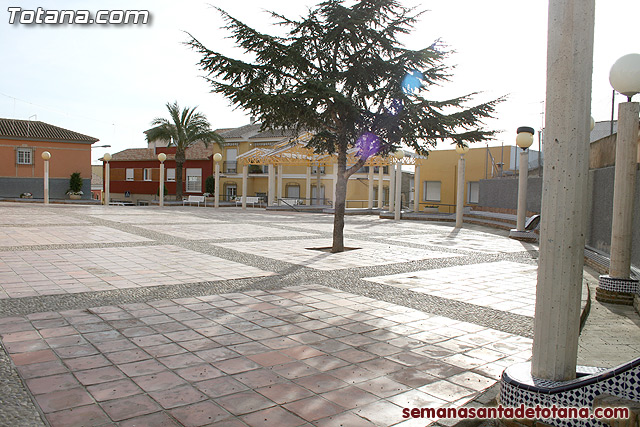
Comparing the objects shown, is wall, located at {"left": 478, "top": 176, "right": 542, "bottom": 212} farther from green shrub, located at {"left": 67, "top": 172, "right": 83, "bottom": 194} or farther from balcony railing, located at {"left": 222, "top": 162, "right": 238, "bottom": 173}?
green shrub, located at {"left": 67, "top": 172, "right": 83, "bottom": 194}

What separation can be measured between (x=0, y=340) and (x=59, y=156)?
131 ft

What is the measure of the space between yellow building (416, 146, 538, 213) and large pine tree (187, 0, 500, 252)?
1919cm

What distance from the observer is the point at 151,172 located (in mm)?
50625

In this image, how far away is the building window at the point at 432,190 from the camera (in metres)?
34.7

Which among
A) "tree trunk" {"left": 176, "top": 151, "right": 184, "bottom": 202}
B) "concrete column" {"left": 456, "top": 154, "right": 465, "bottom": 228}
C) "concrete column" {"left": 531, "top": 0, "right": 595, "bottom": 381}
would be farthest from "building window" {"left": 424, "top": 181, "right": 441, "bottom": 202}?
"concrete column" {"left": 531, "top": 0, "right": 595, "bottom": 381}

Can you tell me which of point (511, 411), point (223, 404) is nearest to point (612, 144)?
point (511, 411)

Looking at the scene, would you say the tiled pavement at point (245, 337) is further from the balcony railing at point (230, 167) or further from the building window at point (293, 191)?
the balcony railing at point (230, 167)

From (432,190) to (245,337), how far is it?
3196 cm

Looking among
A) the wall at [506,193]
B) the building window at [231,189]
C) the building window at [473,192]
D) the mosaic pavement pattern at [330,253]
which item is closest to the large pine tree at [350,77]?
the mosaic pavement pattern at [330,253]

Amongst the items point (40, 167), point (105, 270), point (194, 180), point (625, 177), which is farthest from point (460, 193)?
point (194, 180)

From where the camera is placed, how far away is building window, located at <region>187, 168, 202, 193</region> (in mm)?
47656

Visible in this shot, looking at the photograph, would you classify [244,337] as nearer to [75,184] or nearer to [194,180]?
[75,184]

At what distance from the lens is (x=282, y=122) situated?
33.6ft

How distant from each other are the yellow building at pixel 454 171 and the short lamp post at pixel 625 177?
2228cm
